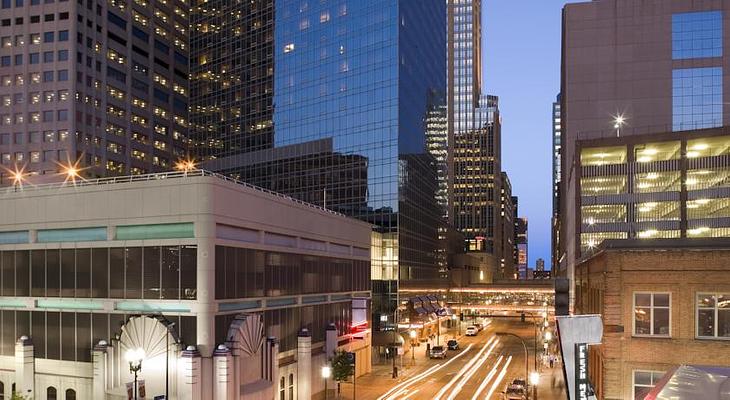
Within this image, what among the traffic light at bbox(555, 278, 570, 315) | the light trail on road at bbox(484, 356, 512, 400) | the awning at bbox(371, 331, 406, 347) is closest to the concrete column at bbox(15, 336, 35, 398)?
the light trail on road at bbox(484, 356, 512, 400)

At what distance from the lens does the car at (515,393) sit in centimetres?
4969

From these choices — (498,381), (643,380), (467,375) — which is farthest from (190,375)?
(467,375)

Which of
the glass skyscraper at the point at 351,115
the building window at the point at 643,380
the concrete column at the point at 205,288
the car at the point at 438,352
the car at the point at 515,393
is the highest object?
the glass skyscraper at the point at 351,115

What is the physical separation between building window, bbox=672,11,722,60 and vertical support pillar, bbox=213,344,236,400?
106940mm

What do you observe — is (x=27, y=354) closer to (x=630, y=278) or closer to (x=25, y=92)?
(x=630, y=278)

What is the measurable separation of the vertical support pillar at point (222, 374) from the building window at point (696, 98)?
103835 millimetres

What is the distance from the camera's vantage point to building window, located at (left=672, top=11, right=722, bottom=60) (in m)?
113

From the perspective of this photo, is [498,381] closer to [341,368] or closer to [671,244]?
[341,368]

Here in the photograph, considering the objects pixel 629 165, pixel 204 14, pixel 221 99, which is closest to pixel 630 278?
pixel 629 165

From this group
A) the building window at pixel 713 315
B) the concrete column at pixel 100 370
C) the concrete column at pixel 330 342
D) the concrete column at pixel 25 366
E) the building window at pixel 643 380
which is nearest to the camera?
the building window at pixel 713 315

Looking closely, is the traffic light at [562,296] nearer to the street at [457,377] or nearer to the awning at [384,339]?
the street at [457,377]

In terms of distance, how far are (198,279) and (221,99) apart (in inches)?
3583

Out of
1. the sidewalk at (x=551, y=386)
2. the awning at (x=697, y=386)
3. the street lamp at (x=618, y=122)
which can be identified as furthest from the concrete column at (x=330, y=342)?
the street lamp at (x=618, y=122)

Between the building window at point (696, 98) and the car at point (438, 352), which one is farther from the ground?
the building window at point (696, 98)
